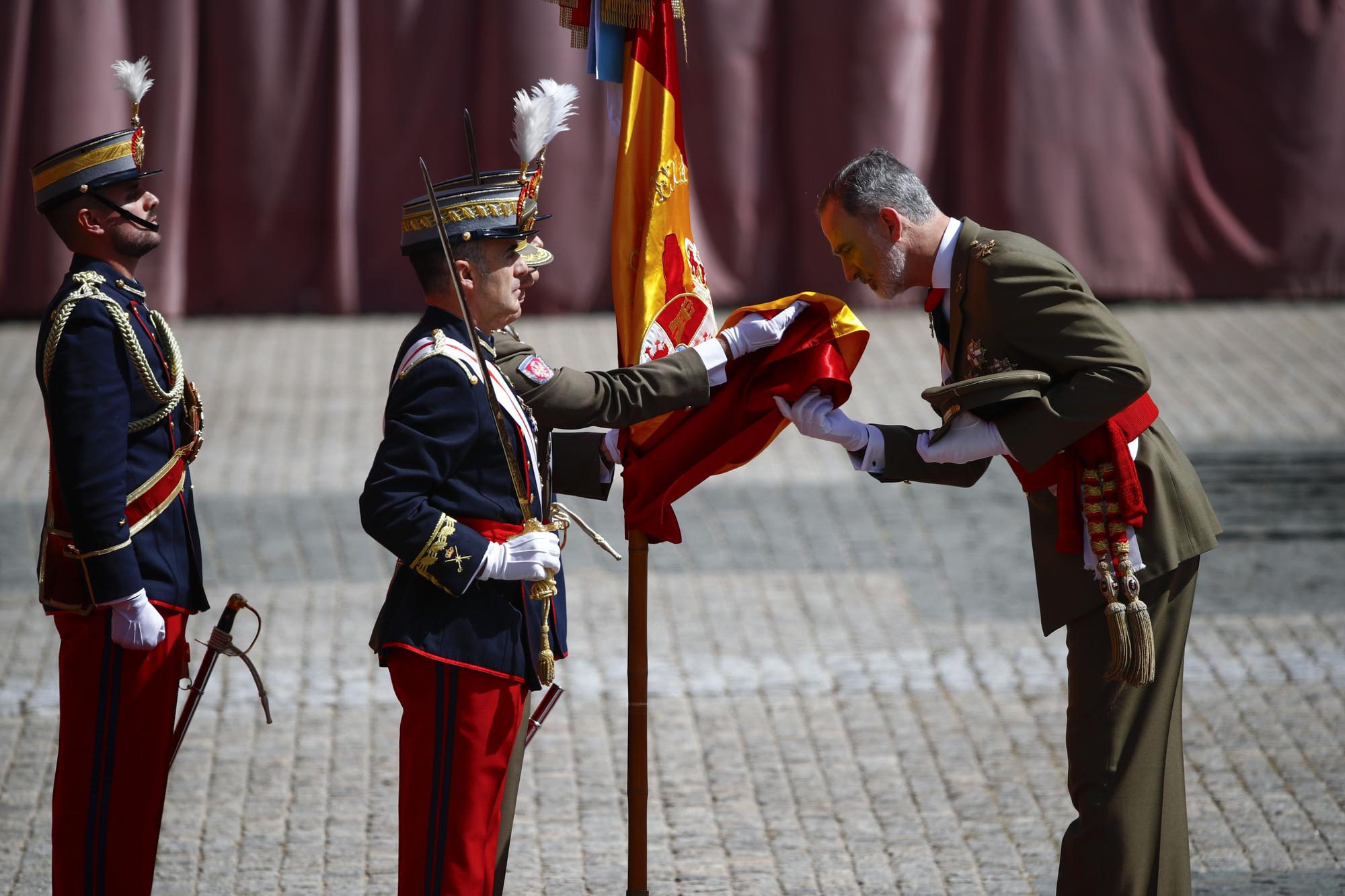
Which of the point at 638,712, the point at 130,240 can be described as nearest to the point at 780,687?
the point at 638,712

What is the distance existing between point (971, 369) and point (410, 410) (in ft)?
4.28

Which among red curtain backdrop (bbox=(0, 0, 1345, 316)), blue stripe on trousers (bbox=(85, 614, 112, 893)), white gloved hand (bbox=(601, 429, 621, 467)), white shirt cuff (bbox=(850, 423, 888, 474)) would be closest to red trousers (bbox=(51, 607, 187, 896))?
blue stripe on trousers (bbox=(85, 614, 112, 893))

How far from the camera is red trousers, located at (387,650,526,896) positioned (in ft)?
11.3

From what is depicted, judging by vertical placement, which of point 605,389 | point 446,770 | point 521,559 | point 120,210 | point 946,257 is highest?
point 120,210

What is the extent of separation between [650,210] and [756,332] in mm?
418

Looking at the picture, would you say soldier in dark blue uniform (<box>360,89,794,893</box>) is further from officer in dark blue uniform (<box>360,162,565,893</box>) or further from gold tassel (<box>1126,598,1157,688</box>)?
gold tassel (<box>1126,598,1157,688</box>)

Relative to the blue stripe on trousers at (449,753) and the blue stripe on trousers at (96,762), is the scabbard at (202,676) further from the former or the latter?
the blue stripe on trousers at (449,753)

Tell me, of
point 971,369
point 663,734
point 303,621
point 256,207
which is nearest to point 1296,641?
point 663,734

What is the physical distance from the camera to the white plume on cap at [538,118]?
3.45 m

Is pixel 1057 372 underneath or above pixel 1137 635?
above

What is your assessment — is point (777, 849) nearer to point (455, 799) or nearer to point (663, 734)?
point (663, 734)

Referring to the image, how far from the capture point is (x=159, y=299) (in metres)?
10.8

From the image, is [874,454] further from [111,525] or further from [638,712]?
[111,525]

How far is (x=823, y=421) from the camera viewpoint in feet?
12.6
